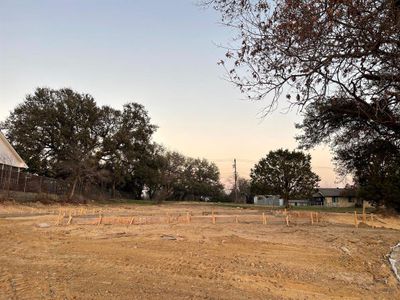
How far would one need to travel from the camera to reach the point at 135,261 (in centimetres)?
1018

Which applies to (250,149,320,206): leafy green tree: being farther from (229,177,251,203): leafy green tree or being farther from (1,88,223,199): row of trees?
(229,177,251,203): leafy green tree

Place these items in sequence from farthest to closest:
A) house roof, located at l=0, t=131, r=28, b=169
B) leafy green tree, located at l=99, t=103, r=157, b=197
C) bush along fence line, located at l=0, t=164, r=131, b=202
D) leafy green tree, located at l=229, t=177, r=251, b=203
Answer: leafy green tree, located at l=229, t=177, r=251, b=203
leafy green tree, located at l=99, t=103, r=157, b=197
house roof, located at l=0, t=131, r=28, b=169
bush along fence line, located at l=0, t=164, r=131, b=202

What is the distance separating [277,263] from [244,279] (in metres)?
2.06

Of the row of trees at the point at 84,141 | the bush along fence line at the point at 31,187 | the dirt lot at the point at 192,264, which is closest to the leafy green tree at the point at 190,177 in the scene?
the row of trees at the point at 84,141

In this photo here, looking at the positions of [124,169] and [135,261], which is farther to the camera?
[124,169]

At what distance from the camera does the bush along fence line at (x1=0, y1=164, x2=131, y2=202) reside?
3278 cm

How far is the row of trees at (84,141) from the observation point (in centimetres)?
5109

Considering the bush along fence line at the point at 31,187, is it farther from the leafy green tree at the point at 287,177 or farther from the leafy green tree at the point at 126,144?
the leafy green tree at the point at 287,177

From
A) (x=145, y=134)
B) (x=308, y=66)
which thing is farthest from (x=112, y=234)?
(x=145, y=134)

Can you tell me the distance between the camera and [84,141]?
2163 inches

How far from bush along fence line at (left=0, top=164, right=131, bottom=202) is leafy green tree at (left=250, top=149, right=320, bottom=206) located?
68.1ft

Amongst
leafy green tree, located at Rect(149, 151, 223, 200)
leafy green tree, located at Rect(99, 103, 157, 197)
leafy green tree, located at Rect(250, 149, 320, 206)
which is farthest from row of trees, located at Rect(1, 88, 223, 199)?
leafy green tree, located at Rect(250, 149, 320, 206)

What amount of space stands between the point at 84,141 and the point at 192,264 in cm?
4722

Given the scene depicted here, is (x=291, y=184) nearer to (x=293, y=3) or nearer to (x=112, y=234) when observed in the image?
(x=112, y=234)
